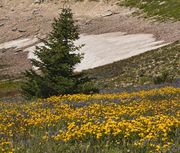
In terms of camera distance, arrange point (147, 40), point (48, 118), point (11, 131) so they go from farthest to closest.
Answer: point (147, 40) < point (48, 118) < point (11, 131)

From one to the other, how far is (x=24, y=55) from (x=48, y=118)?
8712 centimetres

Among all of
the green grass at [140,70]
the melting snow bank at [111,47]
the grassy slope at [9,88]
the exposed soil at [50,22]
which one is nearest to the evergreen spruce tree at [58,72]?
the green grass at [140,70]

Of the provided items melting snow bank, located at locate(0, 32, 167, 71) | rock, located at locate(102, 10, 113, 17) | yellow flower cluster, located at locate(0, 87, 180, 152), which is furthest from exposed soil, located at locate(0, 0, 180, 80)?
yellow flower cluster, located at locate(0, 87, 180, 152)

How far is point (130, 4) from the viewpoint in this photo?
425ft

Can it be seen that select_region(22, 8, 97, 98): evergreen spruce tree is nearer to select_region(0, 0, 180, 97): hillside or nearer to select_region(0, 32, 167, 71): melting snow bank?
select_region(0, 0, 180, 97): hillside

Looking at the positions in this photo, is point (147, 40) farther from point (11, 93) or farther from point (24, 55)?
point (11, 93)

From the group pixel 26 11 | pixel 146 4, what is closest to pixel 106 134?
pixel 146 4

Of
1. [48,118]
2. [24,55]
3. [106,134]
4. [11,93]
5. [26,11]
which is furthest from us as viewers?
[26,11]

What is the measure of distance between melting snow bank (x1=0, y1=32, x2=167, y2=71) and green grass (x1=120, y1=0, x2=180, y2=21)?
1557 centimetres

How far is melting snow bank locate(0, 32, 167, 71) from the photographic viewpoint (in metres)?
76.6

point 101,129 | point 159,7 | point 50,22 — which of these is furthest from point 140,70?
point 50,22

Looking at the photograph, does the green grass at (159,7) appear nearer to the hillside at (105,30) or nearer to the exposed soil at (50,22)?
the hillside at (105,30)

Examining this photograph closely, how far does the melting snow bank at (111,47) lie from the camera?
76.6 meters

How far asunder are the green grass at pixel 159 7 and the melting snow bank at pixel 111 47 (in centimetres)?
1557
